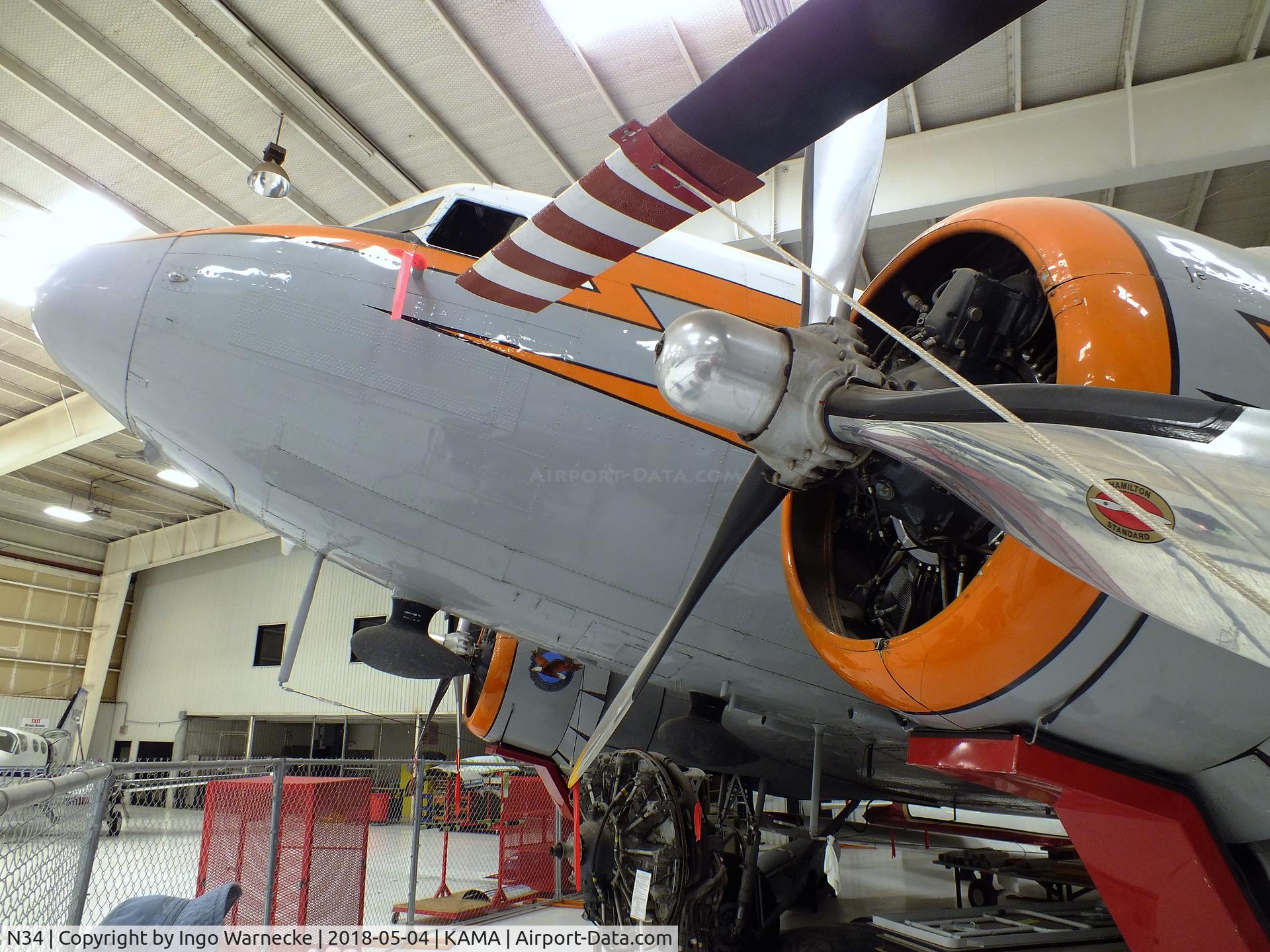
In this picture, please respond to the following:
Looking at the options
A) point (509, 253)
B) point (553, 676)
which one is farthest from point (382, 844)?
point (509, 253)

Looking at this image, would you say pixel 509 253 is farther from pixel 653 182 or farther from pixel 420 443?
pixel 420 443

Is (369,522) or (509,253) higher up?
(509,253)

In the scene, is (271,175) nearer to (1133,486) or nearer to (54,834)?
(54,834)

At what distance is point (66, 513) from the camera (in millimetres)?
25672

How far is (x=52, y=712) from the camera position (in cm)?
2964

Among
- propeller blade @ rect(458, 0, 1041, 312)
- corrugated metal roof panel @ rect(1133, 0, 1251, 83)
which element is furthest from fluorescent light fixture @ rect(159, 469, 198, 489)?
propeller blade @ rect(458, 0, 1041, 312)

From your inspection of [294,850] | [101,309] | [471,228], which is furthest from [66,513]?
[471,228]

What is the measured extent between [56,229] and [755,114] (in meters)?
Result: 13.8

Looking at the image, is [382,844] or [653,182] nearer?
[653,182]

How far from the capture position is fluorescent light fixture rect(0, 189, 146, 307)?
11836mm

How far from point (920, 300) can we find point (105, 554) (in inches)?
1446

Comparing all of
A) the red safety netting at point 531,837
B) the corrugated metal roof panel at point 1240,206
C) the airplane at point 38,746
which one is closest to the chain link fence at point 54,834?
the red safety netting at point 531,837

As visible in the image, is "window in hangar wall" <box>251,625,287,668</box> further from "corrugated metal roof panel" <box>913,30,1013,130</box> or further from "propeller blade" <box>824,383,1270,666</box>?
"propeller blade" <box>824,383,1270,666</box>

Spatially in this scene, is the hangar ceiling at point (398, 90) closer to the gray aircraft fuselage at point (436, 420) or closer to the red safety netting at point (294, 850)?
the gray aircraft fuselage at point (436, 420)
